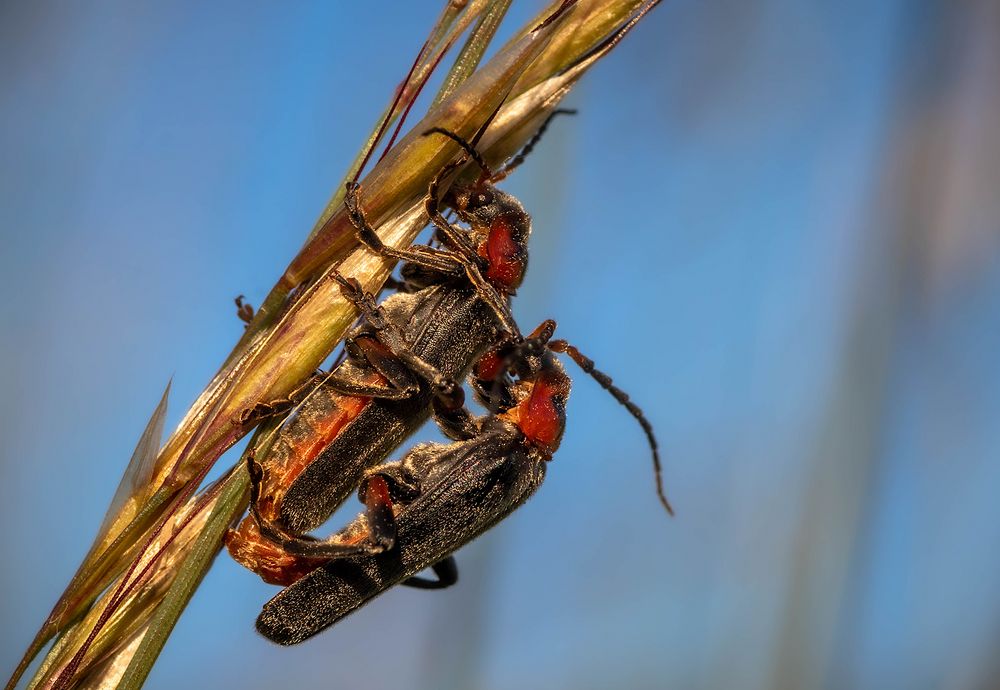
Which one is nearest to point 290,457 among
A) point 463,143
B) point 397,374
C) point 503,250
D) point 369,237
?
point 397,374

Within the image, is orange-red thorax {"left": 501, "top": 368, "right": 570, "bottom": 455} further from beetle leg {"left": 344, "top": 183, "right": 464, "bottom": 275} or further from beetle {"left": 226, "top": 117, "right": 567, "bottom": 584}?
beetle leg {"left": 344, "top": 183, "right": 464, "bottom": 275}

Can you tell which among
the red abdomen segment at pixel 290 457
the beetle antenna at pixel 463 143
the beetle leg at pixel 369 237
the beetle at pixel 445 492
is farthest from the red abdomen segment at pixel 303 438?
the beetle antenna at pixel 463 143

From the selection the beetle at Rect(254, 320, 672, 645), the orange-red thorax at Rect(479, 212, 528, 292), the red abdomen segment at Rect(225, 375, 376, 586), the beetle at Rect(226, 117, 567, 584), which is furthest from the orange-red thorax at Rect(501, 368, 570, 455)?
the red abdomen segment at Rect(225, 375, 376, 586)

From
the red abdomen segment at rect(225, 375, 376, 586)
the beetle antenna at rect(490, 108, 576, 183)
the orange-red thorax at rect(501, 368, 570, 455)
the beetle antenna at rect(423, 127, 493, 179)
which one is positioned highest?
the beetle antenna at rect(423, 127, 493, 179)

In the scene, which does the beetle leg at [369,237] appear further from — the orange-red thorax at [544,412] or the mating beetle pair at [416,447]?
the orange-red thorax at [544,412]

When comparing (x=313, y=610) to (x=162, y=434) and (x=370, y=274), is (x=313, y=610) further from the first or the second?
(x=370, y=274)

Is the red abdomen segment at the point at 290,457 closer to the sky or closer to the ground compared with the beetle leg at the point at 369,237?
closer to the ground

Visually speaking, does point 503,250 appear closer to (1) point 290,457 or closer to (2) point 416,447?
(2) point 416,447

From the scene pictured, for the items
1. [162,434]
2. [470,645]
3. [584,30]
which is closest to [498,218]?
[584,30]
